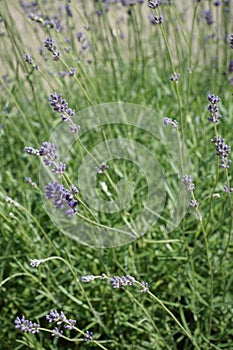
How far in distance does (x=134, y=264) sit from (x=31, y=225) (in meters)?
0.42

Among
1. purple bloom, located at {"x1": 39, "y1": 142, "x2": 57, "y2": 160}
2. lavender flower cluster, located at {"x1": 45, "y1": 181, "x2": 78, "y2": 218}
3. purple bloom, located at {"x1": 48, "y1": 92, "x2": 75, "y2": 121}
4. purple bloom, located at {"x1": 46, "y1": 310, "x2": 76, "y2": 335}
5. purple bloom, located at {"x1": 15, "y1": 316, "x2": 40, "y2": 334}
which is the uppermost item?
purple bloom, located at {"x1": 48, "y1": 92, "x2": 75, "y2": 121}

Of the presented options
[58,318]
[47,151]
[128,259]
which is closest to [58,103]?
[47,151]

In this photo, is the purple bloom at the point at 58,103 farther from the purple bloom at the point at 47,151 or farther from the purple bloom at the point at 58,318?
the purple bloom at the point at 58,318

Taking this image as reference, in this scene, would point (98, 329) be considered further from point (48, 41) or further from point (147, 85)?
point (147, 85)

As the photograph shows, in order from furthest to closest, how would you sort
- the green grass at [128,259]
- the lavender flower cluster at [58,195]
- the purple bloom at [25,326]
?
1. the green grass at [128,259]
2. the purple bloom at [25,326]
3. the lavender flower cluster at [58,195]

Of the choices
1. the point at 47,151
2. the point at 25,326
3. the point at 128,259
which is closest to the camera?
the point at 47,151

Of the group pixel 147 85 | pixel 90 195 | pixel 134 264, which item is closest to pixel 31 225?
pixel 90 195

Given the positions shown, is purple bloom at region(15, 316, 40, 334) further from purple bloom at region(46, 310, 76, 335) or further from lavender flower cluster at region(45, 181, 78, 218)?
lavender flower cluster at region(45, 181, 78, 218)

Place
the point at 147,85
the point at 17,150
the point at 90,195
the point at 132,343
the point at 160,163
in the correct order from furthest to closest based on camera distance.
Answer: the point at 147,85, the point at 17,150, the point at 160,163, the point at 90,195, the point at 132,343

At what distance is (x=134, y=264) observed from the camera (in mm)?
2037

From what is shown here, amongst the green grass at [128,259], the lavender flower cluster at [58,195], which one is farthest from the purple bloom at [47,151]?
the green grass at [128,259]

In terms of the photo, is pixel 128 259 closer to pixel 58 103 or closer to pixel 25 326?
pixel 25 326

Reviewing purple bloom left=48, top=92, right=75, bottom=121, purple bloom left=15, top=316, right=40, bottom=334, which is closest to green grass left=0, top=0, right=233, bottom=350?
purple bloom left=15, top=316, right=40, bottom=334

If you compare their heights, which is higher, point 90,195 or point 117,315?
point 90,195
